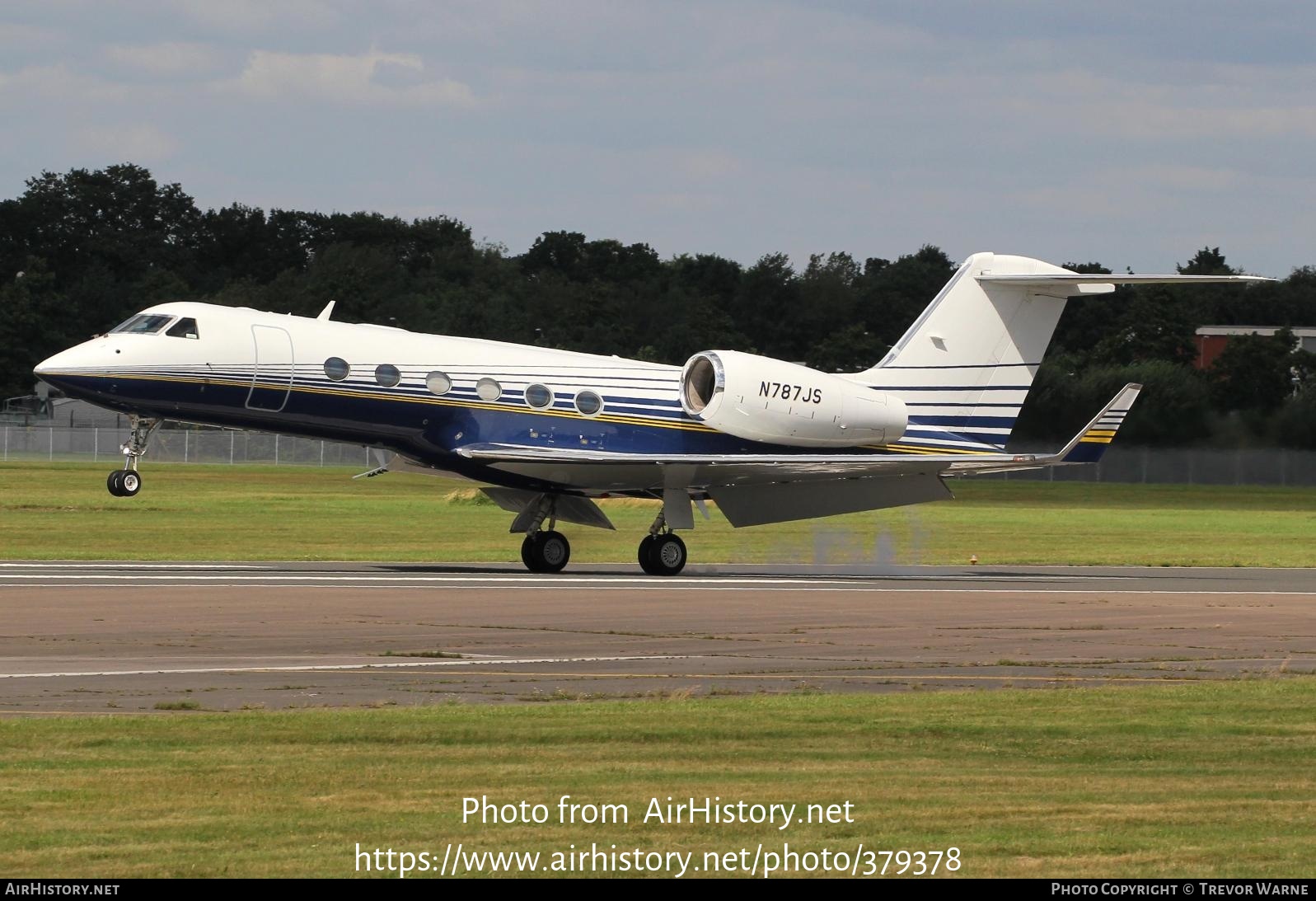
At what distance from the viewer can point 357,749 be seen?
38.0 ft

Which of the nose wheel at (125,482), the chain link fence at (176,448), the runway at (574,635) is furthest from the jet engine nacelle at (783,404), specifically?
the chain link fence at (176,448)

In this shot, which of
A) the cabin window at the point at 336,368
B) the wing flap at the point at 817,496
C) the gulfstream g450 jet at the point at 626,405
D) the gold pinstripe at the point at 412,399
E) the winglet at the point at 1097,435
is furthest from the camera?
the wing flap at the point at 817,496

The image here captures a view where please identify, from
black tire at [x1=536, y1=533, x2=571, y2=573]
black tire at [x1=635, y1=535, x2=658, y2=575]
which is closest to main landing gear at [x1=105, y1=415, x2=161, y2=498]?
black tire at [x1=536, y1=533, x2=571, y2=573]

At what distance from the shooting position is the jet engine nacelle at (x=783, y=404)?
31078mm

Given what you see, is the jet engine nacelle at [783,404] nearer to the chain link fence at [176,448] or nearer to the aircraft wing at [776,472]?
the aircraft wing at [776,472]

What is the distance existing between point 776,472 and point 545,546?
425cm

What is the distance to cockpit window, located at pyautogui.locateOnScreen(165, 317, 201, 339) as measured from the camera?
28609mm

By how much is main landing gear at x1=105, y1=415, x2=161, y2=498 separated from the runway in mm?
1372

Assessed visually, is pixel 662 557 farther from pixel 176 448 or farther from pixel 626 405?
pixel 176 448

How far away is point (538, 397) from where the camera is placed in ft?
100

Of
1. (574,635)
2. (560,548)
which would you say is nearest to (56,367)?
(560,548)

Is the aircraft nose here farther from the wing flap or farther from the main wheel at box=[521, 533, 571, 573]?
the wing flap

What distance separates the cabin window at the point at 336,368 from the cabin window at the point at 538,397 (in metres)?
3.14

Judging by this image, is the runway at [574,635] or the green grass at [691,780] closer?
the green grass at [691,780]
